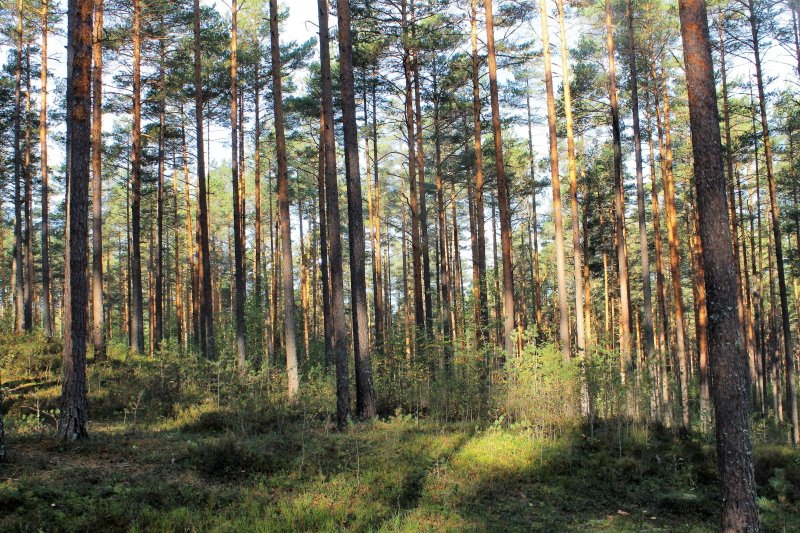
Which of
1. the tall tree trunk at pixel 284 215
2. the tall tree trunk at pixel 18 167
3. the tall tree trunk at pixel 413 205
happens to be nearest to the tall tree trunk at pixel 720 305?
the tall tree trunk at pixel 284 215

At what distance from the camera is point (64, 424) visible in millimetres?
7414

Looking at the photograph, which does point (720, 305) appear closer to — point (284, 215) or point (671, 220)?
point (284, 215)

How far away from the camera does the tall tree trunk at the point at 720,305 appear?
208 inches

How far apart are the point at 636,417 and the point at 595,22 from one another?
44.8 feet

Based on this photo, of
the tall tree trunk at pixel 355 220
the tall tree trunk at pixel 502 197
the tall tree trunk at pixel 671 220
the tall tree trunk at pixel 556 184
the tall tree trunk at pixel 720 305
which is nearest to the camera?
the tall tree trunk at pixel 720 305

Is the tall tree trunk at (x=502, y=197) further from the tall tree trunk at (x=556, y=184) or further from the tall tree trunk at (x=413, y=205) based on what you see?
the tall tree trunk at (x=413, y=205)

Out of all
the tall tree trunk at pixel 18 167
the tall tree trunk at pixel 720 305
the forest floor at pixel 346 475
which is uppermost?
the tall tree trunk at pixel 18 167

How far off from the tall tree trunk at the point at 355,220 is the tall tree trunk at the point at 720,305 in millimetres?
6641

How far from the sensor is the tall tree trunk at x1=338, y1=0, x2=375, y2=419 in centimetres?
1077

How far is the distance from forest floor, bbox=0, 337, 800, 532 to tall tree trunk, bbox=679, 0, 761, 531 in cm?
152

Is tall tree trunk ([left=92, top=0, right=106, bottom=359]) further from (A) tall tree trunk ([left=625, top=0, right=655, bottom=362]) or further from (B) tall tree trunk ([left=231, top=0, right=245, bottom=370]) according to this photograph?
(A) tall tree trunk ([left=625, top=0, right=655, bottom=362])

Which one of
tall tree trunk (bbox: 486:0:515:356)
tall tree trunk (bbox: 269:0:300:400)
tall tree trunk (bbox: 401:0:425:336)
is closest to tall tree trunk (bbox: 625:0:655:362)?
tall tree trunk (bbox: 486:0:515:356)

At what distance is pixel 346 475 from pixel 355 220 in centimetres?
565

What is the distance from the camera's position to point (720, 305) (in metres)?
5.44
